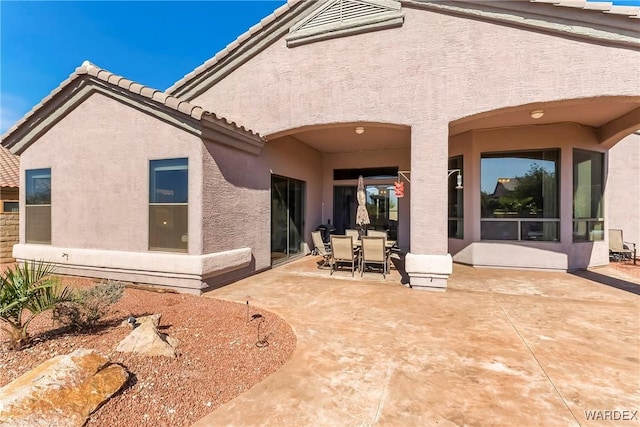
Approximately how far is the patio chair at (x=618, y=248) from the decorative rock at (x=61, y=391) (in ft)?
46.2

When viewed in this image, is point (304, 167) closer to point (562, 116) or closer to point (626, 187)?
point (562, 116)

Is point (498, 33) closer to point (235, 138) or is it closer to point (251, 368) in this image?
point (235, 138)

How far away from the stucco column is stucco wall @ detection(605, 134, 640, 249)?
29.2ft

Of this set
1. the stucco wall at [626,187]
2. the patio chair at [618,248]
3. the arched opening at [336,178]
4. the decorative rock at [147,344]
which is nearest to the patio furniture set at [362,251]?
the arched opening at [336,178]

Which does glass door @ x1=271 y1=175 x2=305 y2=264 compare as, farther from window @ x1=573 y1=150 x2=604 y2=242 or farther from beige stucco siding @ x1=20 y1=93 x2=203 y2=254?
window @ x1=573 y1=150 x2=604 y2=242

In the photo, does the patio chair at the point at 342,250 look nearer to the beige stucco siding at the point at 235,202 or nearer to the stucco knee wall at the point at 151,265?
the beige stucco siding at the point at 235,202

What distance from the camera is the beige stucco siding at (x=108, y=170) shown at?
632 cm

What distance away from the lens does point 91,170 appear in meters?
7.04

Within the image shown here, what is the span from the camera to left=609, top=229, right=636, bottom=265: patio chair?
979 cm

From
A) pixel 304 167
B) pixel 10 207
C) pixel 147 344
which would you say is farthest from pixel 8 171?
pixel 147 344


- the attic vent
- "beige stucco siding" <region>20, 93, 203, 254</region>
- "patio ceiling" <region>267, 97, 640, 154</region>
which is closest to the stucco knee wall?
"beige stucco siding" <region>20, 93, 203, 254</region>

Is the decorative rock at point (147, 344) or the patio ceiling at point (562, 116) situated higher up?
the patio ceiling at point (562, 116)

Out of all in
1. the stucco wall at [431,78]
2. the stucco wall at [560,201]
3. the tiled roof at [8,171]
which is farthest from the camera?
the tiled roof at [8,171]

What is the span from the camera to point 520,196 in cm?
856
